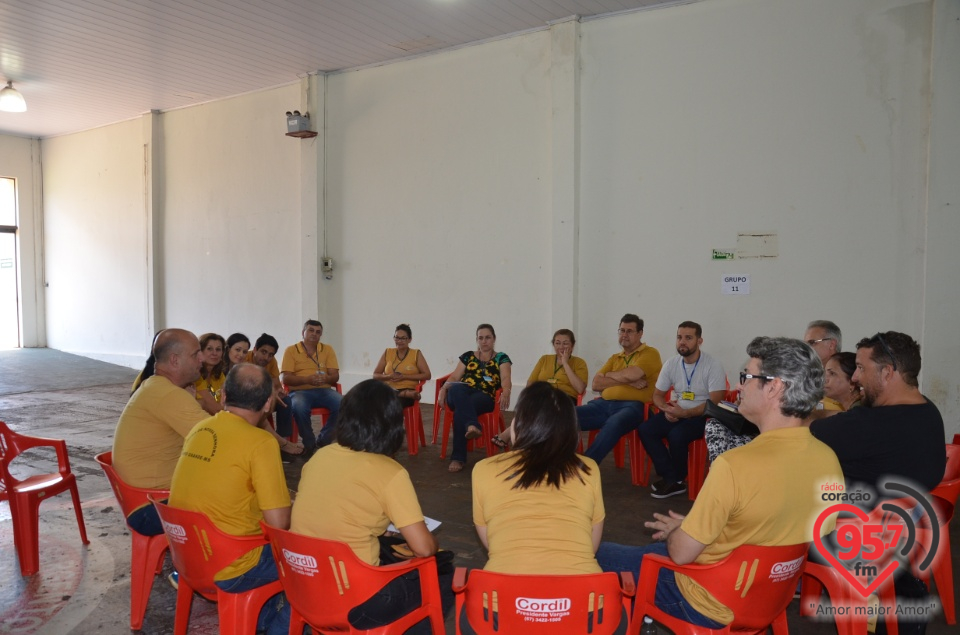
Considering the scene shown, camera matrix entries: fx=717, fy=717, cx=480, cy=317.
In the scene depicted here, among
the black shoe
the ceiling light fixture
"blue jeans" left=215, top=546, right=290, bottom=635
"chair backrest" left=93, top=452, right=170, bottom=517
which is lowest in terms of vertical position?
the black shoe

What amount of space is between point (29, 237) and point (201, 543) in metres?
13.3

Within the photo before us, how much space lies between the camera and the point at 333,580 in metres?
2.06

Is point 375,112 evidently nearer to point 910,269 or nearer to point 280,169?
point 280,169

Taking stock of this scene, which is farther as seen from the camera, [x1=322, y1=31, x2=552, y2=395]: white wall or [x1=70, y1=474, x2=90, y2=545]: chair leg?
[x1=322, y1=31, x2=552, y2=395]: white wall

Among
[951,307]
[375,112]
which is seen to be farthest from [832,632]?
[375,112]


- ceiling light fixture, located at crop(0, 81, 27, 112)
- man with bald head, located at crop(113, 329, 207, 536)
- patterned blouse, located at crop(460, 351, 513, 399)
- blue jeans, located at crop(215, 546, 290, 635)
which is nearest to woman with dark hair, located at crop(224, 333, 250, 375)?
patterned blouse, located at crop(460, 351, 513, 399)

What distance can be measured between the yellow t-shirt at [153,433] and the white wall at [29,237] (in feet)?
40.2

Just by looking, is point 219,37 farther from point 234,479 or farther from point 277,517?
point 277,517

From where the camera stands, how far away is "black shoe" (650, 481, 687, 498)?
4562mm

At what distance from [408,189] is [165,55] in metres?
3.18

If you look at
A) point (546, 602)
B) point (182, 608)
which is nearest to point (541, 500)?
point (546, 602)

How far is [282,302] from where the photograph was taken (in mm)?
9547

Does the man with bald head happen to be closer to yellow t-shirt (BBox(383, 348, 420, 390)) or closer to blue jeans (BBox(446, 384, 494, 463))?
blue jeans (BBox(446, 384, 494, 463))

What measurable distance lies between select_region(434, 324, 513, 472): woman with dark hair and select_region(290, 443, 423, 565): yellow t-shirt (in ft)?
10.2
